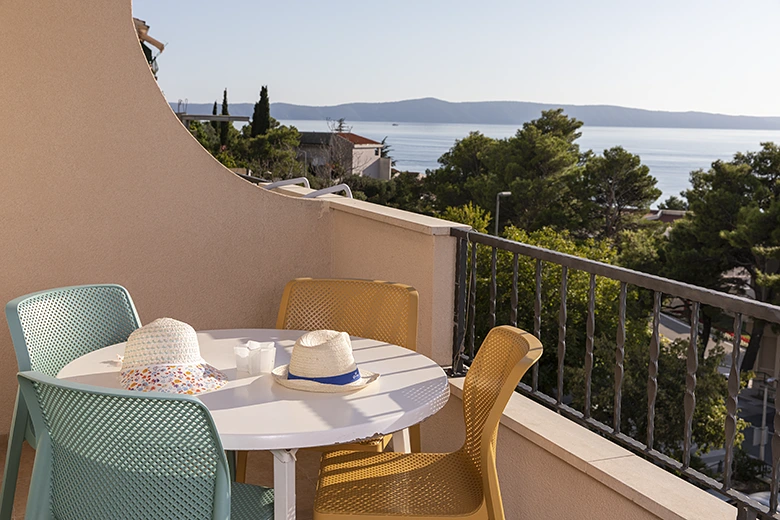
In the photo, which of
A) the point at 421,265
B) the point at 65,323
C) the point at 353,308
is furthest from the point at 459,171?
the point at 65,323

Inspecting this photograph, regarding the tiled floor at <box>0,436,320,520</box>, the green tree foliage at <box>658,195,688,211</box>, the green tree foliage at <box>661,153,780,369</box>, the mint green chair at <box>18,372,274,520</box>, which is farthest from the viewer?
the green tree foliage at <box>658,195,688,211</box>

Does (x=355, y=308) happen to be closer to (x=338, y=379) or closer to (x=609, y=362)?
(x=338, y=379)

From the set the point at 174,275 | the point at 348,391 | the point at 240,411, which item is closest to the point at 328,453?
the point at 348,391

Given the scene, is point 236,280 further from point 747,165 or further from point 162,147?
point 747,165

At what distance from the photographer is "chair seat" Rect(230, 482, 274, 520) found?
1825 mm

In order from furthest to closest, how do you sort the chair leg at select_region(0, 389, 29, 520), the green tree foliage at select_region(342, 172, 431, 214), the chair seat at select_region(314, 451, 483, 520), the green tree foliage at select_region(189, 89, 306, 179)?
the green tree foliage at select_region(342, 172, 431, 214), the green tree foliage at select_region(189, 89, 306, 179), the chair leg at select_region(0, 389, 29, 520), the chair seat at select_region(314, 451, 483, 520)

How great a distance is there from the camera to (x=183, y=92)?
39.3 m

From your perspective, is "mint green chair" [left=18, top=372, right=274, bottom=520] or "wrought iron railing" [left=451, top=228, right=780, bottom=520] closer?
"mint green chair" [left=18, top=372, right=274, bottom=520]

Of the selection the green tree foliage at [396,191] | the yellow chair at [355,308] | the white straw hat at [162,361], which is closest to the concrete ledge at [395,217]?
the yellow chair at [355,308]

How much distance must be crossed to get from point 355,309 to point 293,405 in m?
1.04

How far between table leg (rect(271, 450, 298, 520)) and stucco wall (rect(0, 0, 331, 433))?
1.97m

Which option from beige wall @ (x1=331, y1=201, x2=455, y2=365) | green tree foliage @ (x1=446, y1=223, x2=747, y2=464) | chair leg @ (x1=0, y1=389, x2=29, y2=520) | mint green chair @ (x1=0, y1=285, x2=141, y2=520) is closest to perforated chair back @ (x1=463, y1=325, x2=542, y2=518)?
beige wall @ (x1=331, y1=201, x2=455, y2=365)

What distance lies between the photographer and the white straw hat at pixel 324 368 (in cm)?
191

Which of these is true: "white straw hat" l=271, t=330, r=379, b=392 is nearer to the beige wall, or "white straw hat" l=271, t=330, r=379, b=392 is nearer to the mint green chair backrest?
the mint green chair backrest
